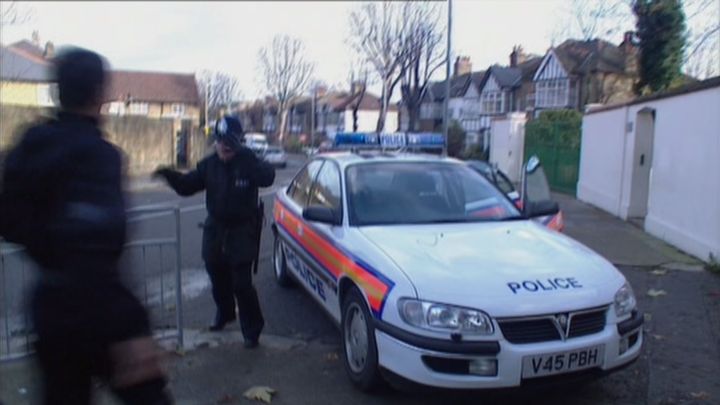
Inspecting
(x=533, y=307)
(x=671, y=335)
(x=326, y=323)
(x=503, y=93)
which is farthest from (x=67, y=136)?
(x=503, y=93)

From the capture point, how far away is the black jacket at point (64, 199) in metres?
2.15

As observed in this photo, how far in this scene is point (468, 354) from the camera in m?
3.50

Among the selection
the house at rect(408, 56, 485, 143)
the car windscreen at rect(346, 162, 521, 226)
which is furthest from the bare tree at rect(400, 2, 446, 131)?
the car windscreen at rect(346, 162, 521, 226)

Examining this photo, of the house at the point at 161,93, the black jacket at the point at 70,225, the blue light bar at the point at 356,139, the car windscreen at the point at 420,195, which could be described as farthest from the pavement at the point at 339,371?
the house at the point at 161,93

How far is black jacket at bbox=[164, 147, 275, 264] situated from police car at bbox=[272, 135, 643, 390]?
1.50ft

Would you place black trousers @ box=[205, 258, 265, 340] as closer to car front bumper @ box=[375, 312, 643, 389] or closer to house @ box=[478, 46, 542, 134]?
car front bumper @ box=[375, 312, 643, 389]

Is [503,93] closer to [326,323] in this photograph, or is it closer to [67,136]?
[326,323]

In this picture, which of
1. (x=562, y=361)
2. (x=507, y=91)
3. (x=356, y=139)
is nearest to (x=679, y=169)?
(x=356, y=139)

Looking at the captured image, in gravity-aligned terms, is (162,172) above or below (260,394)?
above

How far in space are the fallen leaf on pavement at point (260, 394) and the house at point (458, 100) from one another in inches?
282

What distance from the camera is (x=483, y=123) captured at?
30.3 meters

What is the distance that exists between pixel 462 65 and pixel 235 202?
813 cm

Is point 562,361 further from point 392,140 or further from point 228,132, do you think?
point 392,140

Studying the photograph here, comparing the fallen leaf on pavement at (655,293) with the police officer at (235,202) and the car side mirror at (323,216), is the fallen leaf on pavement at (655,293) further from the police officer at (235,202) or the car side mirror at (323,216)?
the police officer at (235,202)
